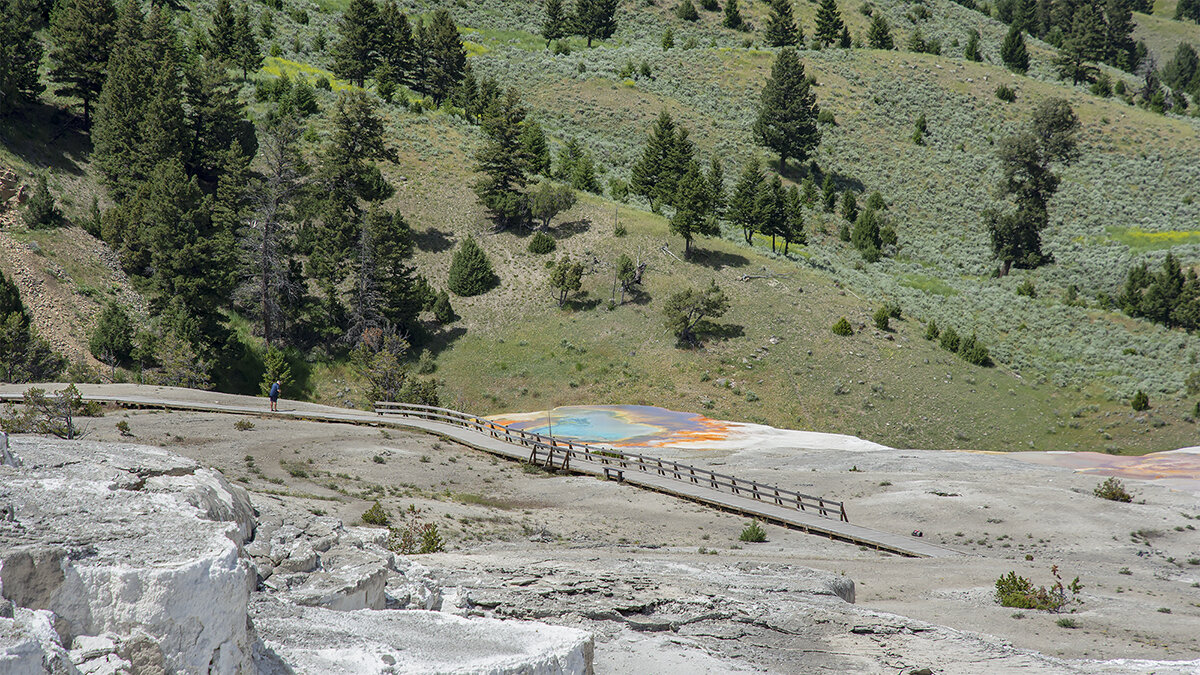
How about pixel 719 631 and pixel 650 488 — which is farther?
pixel 650 488

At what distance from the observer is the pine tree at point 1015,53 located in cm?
11512

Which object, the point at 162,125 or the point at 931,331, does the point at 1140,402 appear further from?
the point at 162,125

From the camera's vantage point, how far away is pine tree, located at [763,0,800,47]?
115375 millimetres

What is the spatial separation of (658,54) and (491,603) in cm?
10522

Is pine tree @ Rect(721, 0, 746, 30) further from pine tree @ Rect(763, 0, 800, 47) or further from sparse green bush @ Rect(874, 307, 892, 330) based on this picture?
sparse green bush @ Rect(874, 307, 892, 330)

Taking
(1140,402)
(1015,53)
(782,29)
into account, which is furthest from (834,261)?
(1015,53)

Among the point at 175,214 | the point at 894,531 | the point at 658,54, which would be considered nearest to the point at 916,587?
the point at 894,531

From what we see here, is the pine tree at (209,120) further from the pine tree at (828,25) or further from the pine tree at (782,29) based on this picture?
the pine tree at (828,25)

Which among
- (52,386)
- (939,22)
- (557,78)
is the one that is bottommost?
(52,386)

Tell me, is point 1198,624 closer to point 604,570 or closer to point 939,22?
point 604,570

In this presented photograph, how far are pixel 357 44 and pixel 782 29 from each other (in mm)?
57185

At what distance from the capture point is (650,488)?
1419 inches

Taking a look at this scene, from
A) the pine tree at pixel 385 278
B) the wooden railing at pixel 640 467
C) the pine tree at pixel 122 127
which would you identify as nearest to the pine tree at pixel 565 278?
the pine tree at pixel 385 278

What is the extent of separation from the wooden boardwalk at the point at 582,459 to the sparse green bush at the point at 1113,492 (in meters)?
9.47
